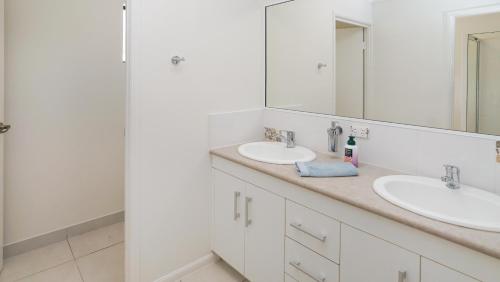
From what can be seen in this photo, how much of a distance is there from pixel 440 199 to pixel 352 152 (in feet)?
1.53

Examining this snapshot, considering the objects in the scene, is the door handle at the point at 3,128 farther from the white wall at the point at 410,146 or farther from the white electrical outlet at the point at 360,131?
the white electrical outlet at the point at 360,131

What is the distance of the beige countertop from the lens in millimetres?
921

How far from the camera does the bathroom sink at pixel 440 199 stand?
1.12m

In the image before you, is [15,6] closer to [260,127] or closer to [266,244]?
[260,127]

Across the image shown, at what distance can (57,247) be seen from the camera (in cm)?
236

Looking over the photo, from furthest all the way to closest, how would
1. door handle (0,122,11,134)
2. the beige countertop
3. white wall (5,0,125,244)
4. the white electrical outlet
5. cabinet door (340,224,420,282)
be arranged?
white wall (5,0,125,244) < door handle (0,122,11,134) < the white electrical outlet < cabinet door (340,224,420,282) < the beige countertop

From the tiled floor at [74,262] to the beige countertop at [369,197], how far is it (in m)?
1.13

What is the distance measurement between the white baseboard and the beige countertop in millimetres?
753

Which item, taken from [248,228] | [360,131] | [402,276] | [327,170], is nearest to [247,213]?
[248,228]

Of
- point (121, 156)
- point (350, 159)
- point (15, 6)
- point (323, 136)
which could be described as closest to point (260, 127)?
point (323, 136)

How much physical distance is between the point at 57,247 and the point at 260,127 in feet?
5.88

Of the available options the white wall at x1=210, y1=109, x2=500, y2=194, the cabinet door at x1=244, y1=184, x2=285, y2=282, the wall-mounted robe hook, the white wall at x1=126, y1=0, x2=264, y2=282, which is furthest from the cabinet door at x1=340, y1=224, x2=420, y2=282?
the wall-mounted robe hook

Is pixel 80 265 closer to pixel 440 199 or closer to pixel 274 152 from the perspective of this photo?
pixel 274 152

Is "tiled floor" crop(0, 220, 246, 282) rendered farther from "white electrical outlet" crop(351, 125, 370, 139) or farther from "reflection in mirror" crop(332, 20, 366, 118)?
"reflection in mirror" crop(332, 20, 366, 118)
